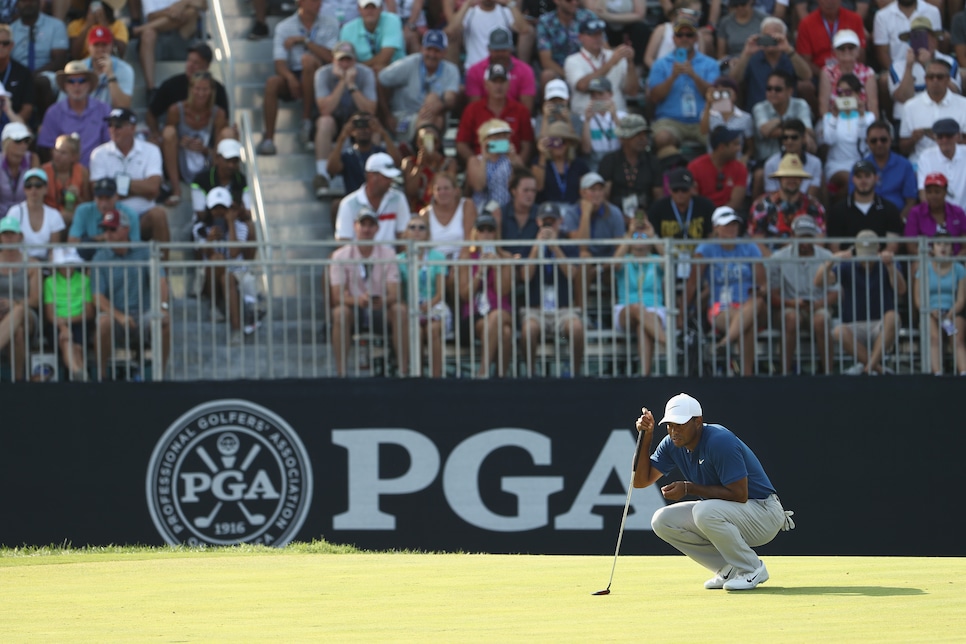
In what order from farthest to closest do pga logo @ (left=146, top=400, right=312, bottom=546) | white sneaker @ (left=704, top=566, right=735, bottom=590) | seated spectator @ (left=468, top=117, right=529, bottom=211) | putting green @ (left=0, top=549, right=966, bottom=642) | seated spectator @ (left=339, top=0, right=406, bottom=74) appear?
seated spectator @ (left=339, top=0, right=406, bottom=74)
seated spectator @ (left=468, top=117, right=529, bottom=211)
pga logo @ (left=146, top=400, right=312, bottom=546)
white sneaker @ (left=704, top=566, right=735, bottom=590)
putting green @ (left=0, top=549, right=966, bottom=642)

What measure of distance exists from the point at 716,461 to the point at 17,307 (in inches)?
275

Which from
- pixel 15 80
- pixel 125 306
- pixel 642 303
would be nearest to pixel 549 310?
pixel 642 303

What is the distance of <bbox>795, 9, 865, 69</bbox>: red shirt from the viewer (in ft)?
62.1

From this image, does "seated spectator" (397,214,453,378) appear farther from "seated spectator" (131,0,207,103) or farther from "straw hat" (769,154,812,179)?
"seated spectator" (131,0,207,103)

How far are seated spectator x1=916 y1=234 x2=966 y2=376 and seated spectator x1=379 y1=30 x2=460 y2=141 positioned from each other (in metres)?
5.63

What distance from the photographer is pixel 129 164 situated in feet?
54.7

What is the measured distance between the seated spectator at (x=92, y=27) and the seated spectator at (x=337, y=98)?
93.6 inches

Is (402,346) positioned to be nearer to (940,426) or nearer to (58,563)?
(58,563)

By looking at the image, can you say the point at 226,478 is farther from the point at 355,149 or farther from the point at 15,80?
the point at 15,80

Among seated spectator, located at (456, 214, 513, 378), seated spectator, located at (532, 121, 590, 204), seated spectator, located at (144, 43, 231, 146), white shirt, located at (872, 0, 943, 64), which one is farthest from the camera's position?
white shirt, located at (872, 0, 943, 64)

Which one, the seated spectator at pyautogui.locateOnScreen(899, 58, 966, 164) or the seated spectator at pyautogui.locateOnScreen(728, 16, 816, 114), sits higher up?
the seated spectator at pyautogui.locateOnScreen(728, 16, 816, 114)

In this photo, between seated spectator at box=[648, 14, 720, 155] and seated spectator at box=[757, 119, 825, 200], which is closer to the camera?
seated spectator at box=[757, 119, 825, 200]

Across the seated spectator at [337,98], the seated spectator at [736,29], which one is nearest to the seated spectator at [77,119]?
the seated spectator at [337,98]

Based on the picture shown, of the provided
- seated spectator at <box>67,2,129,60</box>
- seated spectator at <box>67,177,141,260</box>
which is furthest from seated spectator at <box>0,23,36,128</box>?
seated spectator at <box>67,177,141,260</box>
